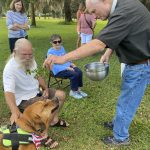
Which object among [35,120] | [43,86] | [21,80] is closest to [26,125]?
[35,120]

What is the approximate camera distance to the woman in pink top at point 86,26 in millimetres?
11234

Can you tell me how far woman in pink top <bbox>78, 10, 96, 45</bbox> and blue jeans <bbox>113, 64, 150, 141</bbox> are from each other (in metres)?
6.71

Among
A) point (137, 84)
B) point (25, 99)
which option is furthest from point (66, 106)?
point (137, 84)

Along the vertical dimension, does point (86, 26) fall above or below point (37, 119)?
below

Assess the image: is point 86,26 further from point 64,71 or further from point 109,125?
point 109,125

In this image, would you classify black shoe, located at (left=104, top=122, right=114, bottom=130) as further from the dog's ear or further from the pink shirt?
the pink shirt

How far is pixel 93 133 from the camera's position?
17.4ft

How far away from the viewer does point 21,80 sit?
472cm

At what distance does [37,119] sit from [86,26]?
7826 millimetres

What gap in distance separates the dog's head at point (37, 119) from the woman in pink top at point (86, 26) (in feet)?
24.4

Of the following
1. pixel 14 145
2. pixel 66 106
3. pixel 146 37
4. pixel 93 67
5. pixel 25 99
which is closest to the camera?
pixel 14 145

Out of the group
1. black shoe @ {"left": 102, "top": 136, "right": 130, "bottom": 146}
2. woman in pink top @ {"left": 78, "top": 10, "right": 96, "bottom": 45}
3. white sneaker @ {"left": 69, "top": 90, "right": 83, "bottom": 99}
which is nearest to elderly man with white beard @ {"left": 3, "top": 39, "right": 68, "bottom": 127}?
black shoe @ {"left": 102, "top": 136, "right": 130, "bottom": 146}

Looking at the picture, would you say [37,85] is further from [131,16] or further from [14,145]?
[131,16]

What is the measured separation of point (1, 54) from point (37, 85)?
26.0 ft
